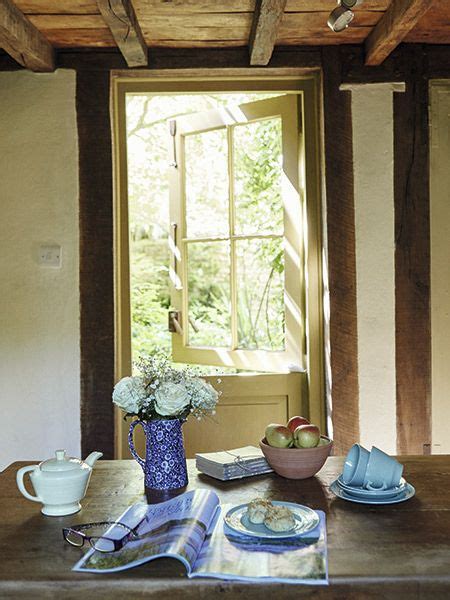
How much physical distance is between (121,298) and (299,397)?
3.44ft

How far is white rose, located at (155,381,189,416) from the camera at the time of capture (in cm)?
190

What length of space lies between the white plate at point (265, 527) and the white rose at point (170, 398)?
315 millimetres

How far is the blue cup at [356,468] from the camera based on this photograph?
6.27 feet

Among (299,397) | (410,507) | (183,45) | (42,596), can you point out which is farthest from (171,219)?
(42,596)

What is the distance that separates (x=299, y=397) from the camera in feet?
11.8

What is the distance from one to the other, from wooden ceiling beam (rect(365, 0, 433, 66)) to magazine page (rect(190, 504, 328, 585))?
6.75 ft

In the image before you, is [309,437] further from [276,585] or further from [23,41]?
[23,41]

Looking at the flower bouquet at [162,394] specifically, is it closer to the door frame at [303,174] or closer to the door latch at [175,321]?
the door frame at [303,174]

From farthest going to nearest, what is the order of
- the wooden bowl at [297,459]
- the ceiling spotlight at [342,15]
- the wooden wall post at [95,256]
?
the wooden wall post at [95,256] < the ceiling spotlight at [342,15] < the wooden bowl at [297,459]

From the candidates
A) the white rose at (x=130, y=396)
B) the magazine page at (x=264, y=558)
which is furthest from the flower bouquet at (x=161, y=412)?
the magazine page at (x=264, y=558)

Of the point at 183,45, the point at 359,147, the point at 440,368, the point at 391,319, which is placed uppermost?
the point at 183,45

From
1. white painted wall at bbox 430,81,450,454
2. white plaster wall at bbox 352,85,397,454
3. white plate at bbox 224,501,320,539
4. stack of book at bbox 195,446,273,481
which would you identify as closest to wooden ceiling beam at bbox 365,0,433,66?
white plaster wall at bbox 352,85,397,454

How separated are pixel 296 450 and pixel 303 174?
1917mm

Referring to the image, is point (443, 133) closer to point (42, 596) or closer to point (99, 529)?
point (99, 529)
